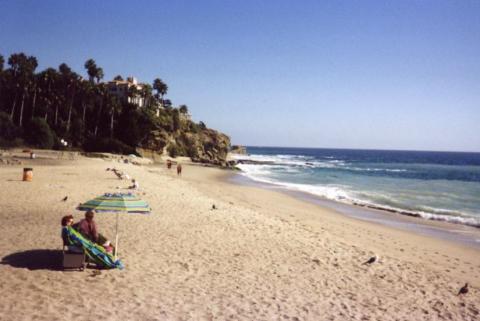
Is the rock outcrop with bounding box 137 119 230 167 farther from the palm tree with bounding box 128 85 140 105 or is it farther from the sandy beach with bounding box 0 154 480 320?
the sandy beach with bounding box 0 154 480 320

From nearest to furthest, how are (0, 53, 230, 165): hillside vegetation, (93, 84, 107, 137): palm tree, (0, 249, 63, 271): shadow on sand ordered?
(0, 249, 63, 271): shadow on sand → (0, 53, 230, 165): hillside vegetation → (93, 84, 107, 137): palm tree

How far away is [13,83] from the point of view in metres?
58.1

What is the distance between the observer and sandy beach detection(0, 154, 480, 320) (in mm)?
6824

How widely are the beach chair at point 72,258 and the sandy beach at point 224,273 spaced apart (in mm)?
162

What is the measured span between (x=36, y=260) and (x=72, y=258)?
3.77ft

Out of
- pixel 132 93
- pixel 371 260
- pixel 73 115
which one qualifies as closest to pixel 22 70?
pixel 73 115

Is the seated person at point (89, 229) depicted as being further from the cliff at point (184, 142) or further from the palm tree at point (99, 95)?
the palm tree at point (99, 95)

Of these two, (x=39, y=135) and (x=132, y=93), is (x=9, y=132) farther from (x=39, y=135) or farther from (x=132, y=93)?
(x=132, y=93)

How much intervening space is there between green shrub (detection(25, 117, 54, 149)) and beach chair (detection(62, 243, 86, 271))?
154 ft

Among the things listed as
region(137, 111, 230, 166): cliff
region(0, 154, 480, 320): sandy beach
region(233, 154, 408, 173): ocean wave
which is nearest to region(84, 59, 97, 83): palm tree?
region(137, 111, 230, 166): cliff

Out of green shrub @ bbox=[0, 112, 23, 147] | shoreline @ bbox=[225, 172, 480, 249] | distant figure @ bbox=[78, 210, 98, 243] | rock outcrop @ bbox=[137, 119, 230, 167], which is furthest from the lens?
rock outcrop @ bbox=[137, 119, 230, 167]

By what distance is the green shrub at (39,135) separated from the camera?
163ft

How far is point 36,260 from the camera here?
340 inches

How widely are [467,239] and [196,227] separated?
12387 millimetres
